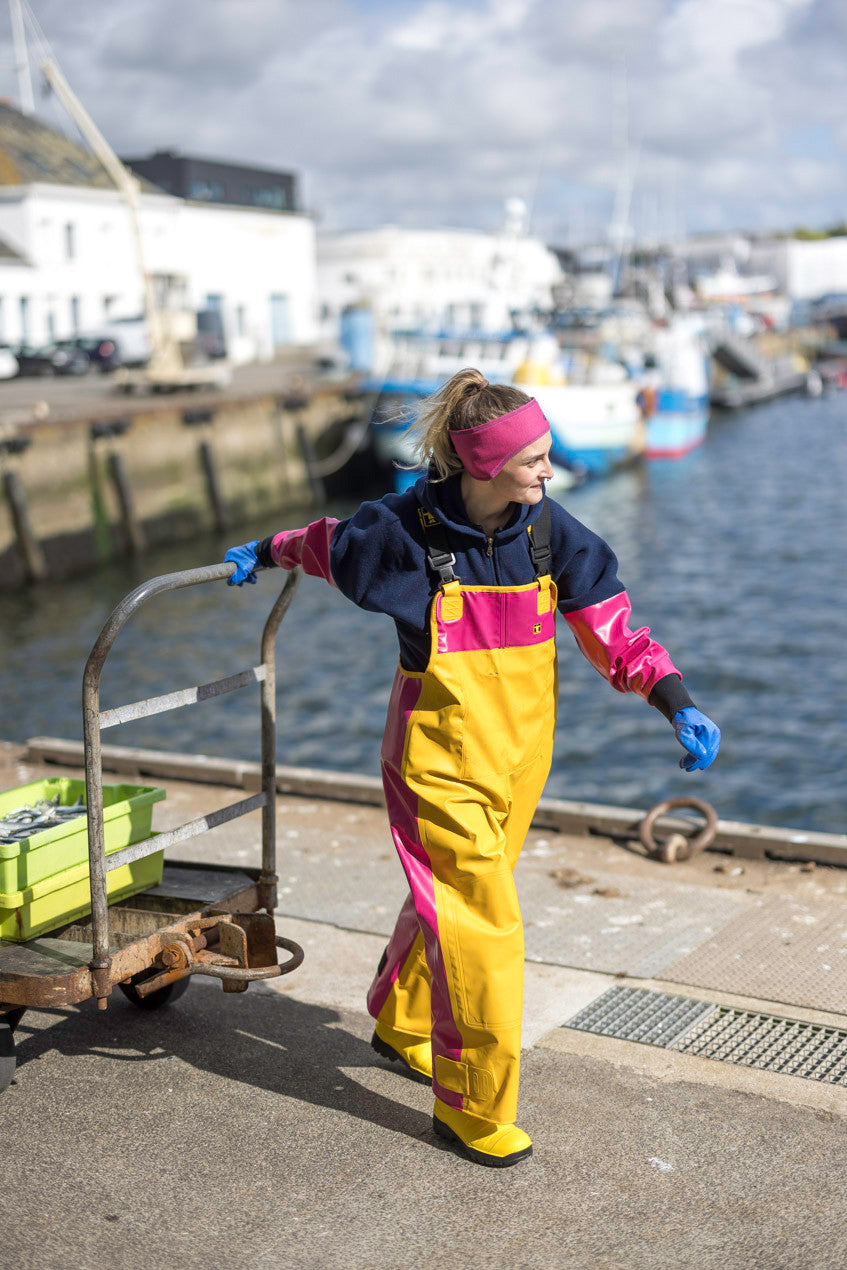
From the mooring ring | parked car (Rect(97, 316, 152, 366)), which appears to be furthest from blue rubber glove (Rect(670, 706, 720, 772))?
parked car (Rect(97, 316, 152, 366))

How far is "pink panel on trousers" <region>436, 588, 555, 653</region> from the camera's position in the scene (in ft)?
11.7

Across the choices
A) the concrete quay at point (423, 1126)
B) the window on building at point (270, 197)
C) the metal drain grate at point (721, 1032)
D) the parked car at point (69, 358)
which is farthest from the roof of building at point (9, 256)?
the metal drain grate at point (721, 1032)

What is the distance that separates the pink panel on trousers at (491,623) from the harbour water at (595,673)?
25.6 ft

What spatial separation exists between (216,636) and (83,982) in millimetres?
14914

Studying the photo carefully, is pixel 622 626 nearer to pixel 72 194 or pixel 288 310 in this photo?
pixel 72 194

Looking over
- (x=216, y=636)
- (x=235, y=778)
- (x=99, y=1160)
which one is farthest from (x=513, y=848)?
(x=216, y=636)

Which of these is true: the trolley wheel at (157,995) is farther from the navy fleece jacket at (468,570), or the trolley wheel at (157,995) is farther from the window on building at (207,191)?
the window on building at (207,191)

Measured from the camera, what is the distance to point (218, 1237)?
328 cm

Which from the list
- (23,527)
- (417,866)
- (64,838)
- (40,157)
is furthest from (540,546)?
(40,157)

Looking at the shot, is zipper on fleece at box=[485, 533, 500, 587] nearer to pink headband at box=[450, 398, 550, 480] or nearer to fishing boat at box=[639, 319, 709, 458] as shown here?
pink headband at box=[450, 398, 550, 480]

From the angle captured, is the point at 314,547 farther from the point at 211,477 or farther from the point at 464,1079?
the point at 211,477

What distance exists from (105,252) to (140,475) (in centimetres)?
2640

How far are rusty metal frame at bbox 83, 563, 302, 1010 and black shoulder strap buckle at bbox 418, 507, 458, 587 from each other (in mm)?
619

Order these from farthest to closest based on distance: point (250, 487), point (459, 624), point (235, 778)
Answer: point (250, 487) < point (235, 778) < point (459, 624)
